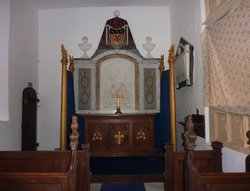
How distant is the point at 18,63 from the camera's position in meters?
4.27

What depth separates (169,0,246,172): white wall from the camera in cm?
254

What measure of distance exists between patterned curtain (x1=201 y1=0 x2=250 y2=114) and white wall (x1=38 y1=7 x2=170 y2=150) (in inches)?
109

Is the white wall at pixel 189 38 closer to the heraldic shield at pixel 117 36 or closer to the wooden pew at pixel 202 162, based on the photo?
the wooden pew at pixel 202 162

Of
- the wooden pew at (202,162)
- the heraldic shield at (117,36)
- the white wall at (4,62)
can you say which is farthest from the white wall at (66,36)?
the wooden pew at (202,162)

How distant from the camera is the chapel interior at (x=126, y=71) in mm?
2600

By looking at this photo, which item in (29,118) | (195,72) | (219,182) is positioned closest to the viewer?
(219,182)

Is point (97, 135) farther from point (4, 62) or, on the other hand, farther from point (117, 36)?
point (117, 36)

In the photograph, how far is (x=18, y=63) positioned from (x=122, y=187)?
2.66 meters

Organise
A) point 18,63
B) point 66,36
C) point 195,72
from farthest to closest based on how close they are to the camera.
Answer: point 66,36, point 18,63, point 195,72

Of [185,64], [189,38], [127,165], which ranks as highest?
[189,38]

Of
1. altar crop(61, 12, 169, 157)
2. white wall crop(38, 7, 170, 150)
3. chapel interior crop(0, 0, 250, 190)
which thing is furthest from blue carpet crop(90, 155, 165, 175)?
white wall crop(38, 7, 170, 150)

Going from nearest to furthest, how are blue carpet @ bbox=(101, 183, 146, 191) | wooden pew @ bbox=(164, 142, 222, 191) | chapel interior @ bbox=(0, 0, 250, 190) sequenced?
1. wooden pew @ bbox=(164, 142, 222, 191)
2. chapel interior @ bbox=(0, 0, 250, 190)
3. blue carpet @ bbox=(101, 183, 146, 191)

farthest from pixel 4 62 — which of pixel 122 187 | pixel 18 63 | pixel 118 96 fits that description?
pixel 122 187

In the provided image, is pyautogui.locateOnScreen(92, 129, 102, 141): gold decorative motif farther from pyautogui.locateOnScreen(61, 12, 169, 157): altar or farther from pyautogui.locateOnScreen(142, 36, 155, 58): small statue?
pyautogui.locateOnScreen(142, 36, 155, 58): small statue
